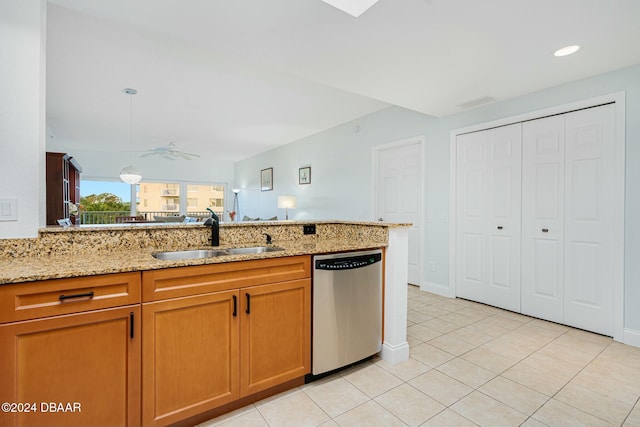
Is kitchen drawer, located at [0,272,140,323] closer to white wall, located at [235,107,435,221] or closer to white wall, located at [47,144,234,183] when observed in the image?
white wall, located at [235,107,435,221]

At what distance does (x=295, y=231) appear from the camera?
2.50m

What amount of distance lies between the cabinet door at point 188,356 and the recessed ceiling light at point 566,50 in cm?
287

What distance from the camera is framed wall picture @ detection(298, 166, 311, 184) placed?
594 cm

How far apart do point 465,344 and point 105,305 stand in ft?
8.31

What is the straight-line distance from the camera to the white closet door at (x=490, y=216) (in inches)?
125

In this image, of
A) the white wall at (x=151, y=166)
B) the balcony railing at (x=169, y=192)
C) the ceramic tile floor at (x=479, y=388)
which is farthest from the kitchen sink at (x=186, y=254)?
the balcony railing at (x=169, y=192)

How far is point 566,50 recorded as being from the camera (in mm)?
2221

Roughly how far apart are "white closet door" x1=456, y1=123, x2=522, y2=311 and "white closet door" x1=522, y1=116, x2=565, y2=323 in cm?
8

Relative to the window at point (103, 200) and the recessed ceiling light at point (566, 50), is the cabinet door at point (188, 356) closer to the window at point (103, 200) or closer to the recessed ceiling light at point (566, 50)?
the recessed ceiling light at point (566, 50)

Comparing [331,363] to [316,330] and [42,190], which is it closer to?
[316,330]

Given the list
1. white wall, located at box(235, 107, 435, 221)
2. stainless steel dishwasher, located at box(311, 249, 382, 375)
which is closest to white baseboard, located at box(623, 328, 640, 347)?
stainless steel dishwasher, located at box(311, 249, 382, 375)

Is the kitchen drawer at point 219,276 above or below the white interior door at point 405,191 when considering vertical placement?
below

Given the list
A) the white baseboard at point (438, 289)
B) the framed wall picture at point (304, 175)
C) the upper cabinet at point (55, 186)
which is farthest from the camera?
the framed wall picture at point (304, 175)

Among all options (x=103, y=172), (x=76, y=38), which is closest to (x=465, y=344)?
(x=76, y=38)
